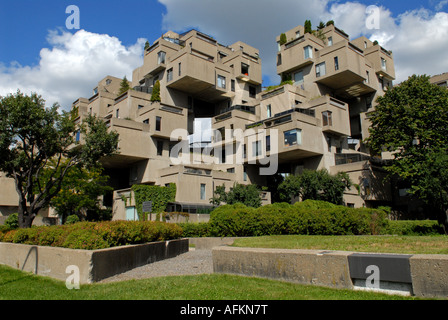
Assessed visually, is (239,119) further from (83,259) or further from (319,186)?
(83,259)

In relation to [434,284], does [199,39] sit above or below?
above

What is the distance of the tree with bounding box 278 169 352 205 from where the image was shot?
114ft

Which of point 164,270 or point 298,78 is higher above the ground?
point 298,78

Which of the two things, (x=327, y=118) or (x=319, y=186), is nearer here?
(x=319, y=186)

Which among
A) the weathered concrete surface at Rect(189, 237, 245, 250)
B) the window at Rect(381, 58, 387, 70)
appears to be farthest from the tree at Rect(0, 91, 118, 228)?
the window at Rect(381, 58, 387, 70)

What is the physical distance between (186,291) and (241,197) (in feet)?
90.2

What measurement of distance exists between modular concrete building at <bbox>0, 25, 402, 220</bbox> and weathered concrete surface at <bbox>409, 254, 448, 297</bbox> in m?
29.9

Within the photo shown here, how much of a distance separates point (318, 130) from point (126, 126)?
21112 millimetres

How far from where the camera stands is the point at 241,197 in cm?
3403

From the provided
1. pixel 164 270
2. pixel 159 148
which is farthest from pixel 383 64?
pixel 164 270

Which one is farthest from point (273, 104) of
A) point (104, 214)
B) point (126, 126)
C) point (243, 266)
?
point (243, 266)

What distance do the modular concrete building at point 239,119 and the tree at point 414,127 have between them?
457 cm

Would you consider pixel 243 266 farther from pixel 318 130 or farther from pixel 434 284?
pixel 318 130

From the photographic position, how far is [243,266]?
8078 mm
